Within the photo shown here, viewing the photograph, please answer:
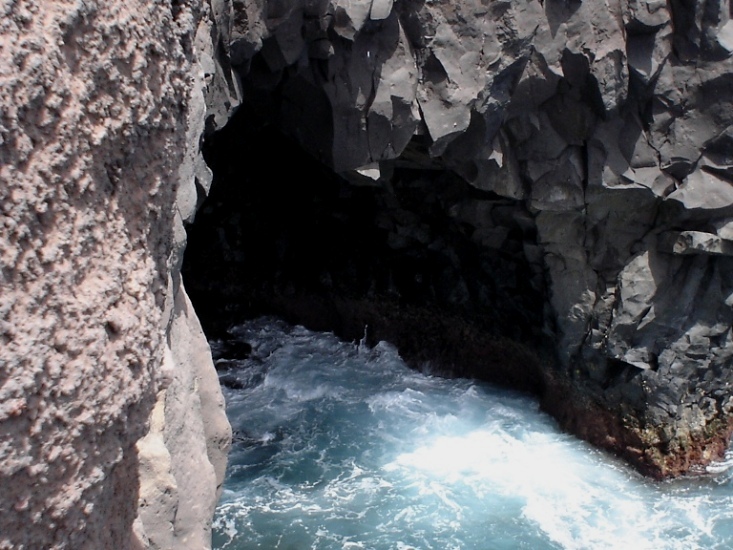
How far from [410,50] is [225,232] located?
6722 millimetres

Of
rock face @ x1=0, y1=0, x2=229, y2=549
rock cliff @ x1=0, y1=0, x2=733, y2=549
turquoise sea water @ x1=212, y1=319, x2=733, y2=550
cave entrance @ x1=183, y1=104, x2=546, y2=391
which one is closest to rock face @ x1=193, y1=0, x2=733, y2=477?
rock cliff @ x1=0, y1=0, x2=733, y2=549

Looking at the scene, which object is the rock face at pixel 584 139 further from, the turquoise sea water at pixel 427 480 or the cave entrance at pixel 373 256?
the turquoise sea water at pixel 427 480

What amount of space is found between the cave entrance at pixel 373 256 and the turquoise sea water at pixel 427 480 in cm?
110

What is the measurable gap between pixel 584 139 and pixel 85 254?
7516 millimetres

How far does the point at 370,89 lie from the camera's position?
24.4ft

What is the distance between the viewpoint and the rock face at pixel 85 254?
1.79 m

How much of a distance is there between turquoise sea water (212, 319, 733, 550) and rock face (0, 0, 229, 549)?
5.40 metres

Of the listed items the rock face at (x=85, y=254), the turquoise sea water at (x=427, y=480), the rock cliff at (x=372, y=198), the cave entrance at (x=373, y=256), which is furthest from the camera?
the cave entrance at (x=373, y=256)

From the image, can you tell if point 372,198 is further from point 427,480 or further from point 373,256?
point 427,480

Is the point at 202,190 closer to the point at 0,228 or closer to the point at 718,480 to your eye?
the point at 0,228

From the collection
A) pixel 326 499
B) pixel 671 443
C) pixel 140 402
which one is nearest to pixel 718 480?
pixel 671 443

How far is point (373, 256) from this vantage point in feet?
40.5

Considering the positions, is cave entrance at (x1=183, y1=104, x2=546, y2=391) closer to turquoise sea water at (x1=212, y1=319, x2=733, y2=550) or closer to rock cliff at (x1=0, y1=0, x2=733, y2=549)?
rock cliff at (x1=0, y1=0, x2=733, y2=549)

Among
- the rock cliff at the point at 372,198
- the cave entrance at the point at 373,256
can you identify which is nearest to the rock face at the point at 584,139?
the rock cliff at the point at 372,198
